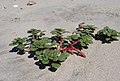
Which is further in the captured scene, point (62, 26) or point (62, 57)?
point (62, 26)

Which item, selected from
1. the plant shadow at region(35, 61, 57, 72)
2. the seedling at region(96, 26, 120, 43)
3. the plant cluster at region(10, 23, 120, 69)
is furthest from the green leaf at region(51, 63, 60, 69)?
the seedling at region(96, 26, 120, 43)

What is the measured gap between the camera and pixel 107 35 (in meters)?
3.37

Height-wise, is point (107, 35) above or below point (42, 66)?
above

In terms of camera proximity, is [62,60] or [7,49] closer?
[62,60]

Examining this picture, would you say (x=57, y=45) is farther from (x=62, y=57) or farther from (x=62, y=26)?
(x=62, y=26)

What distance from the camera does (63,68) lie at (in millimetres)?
2922

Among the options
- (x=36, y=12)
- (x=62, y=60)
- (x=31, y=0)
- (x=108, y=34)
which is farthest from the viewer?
(x=31, y=0)

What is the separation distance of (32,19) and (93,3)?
1.17 meters

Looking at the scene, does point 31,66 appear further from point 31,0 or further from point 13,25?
point 31,0

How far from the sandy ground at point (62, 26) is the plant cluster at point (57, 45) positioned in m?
0.10

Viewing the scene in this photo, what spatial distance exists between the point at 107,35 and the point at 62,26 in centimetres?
83

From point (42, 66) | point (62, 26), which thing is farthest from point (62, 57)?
point (62, 26)

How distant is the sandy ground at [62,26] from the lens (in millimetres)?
2822

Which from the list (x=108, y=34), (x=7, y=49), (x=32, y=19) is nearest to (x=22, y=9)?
(x=32, y=19)
